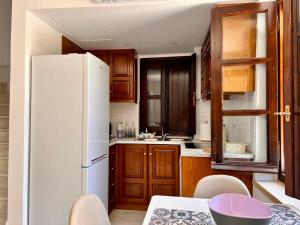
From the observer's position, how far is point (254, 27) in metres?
1.86

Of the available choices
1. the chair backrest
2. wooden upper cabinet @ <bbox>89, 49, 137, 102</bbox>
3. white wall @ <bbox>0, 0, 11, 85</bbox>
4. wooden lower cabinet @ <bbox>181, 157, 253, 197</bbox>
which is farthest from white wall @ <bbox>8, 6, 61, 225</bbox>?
wooden lower cabinet @ <bbox>181, 157, 253, 197</bbox>

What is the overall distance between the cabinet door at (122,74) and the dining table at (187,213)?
2.15 metres

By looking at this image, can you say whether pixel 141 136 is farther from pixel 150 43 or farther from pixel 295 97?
pixel 295 97

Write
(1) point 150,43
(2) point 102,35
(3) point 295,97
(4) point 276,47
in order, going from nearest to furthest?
1. (3) point 295,97
2. (4) point 276,47
3. (2) point 102,35
4. (1) point 150,43

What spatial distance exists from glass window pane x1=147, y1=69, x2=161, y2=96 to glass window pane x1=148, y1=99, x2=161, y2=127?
15 centimetres

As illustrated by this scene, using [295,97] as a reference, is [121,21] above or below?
above

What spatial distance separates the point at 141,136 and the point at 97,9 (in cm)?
192

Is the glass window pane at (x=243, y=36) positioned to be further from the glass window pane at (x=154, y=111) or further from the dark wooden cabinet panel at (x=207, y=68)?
the glass window pane at (x=154, y=111)

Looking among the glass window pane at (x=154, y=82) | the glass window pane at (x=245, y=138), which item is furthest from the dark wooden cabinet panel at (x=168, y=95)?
the glass window pane at (x=245, y=138)

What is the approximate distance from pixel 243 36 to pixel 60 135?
1786 millimetres

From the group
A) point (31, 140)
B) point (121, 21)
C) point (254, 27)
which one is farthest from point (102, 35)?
point (254, 27)

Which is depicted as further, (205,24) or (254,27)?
(205,24)

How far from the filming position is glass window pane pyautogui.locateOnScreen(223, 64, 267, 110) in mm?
1805

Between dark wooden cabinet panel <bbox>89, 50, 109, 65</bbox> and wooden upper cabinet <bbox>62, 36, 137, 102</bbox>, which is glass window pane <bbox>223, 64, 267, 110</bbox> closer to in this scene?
wooden upper cabinet <bbox>62, 36, 137, 102</bbox>
